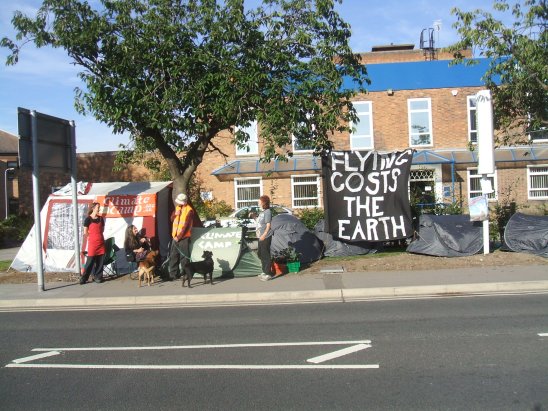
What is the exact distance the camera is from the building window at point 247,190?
88.9ft

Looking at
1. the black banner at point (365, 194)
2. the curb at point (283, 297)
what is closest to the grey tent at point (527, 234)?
the black banner at point (365, 194)

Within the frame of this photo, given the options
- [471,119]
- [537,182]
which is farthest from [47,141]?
[537,182]

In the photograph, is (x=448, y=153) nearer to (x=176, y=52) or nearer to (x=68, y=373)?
(x=176, y=52)

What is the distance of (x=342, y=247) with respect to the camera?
44.4 feet

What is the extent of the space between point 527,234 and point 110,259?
9.91 metres

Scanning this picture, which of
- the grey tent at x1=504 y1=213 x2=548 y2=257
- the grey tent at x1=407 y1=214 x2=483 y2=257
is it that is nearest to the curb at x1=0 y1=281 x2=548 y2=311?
the grey tent at x1=407 y1=214 x2=483 y2=257

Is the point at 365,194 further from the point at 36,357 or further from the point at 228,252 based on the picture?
the point at 36,357

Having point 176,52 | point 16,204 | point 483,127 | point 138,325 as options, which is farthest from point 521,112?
point 16,204

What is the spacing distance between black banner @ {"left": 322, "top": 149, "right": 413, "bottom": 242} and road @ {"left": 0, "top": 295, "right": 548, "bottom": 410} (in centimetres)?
475

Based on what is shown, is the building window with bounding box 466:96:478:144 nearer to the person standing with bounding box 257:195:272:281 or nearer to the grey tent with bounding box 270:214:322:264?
the grey tent with bounding box 270:214:322:264

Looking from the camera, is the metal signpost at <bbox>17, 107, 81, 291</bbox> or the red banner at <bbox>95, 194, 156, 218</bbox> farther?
the red banner at <bbox>95, 194, 156, 218</bbox>

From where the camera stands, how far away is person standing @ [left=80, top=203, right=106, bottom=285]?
11461 mm

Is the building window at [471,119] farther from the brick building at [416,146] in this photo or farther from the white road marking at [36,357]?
the white road marking at [36,357]

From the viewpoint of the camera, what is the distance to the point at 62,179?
31.8m
